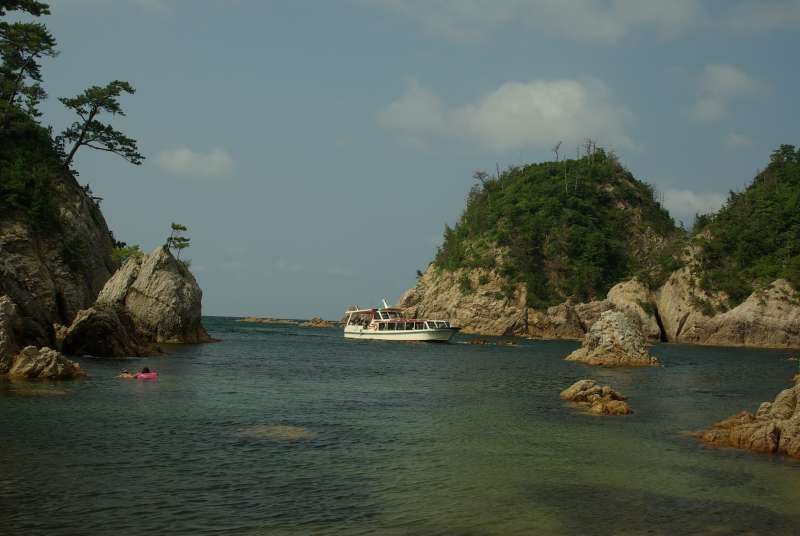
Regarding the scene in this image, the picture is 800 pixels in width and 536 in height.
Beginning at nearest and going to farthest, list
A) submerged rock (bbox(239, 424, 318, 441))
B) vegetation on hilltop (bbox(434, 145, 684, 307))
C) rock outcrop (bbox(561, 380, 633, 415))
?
1. submerged rock (bbox(239, 424, 318, 441))
2. rock outcrop (bbox(561, 380, 633, 415))
3. vegetation on hilltop (bbox(434, 145, 684, 307))

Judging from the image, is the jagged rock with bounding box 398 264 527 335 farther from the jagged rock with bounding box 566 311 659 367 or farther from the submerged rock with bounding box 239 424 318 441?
the submerged rock with bounding box 239 424 318 441

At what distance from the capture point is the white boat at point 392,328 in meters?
86.1

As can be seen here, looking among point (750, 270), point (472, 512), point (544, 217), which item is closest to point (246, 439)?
point (472, 512)

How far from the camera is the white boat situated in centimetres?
8606

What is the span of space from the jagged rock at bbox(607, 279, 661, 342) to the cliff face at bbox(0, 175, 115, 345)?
71.1 m

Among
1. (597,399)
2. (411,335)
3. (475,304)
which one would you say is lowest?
(597,399)

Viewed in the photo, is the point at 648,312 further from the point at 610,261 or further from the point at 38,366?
the point at 38,366

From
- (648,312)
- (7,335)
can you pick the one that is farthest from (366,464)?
(648,312)

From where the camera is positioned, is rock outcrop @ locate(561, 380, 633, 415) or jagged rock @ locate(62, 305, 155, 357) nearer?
rock outcrop @ locate(561, 380, 633, 415)

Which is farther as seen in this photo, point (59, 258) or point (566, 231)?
point (566, 231)

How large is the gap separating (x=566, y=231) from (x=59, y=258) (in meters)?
93.3

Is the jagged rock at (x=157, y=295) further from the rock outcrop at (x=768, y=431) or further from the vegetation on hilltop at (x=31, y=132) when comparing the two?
the rock outcrop at (x=768, y=431)

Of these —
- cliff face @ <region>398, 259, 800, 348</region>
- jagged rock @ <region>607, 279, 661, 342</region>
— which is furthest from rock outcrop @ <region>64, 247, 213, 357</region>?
jagged rock @ <region>607, 279, 661, 342</region>

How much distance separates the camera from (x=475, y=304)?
12531 centimetres
